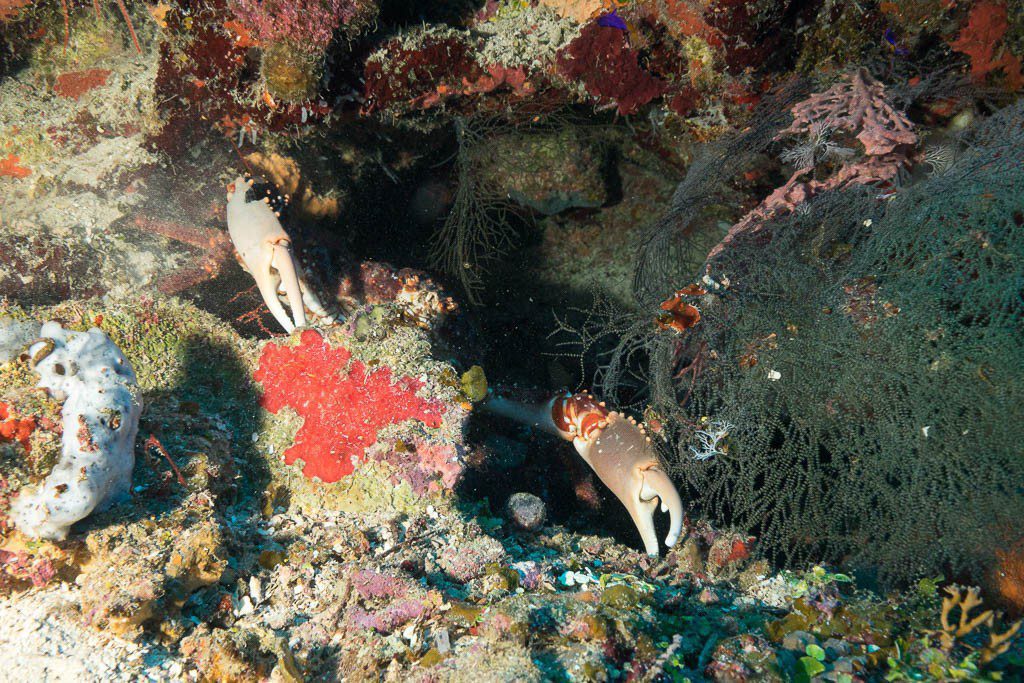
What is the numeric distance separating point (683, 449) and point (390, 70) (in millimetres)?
3230

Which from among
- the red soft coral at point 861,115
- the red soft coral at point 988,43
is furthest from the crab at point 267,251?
the red soft coral at point 988,43

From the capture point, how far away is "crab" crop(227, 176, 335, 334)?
125 inches

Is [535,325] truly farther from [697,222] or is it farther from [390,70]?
[390,70]

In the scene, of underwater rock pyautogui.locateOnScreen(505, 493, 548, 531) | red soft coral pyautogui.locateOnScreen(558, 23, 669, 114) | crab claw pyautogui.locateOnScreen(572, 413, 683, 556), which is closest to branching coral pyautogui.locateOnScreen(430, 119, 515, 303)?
red soft coral pyautogui.locateOnScreen(558, 23, 669, 114)

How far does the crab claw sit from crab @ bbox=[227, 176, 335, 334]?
2277mm

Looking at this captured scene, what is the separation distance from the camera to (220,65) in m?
3.07

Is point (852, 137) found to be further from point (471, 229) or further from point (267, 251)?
point (267, 251)

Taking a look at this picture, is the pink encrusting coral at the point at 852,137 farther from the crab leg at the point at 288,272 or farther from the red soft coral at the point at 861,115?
the crab leg at the point at 288,272

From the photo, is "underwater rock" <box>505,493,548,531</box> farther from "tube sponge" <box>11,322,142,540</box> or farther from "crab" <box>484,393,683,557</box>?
"tube sponge" <box>11,322,142,540</box>

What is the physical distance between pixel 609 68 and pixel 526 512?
3.34 meters

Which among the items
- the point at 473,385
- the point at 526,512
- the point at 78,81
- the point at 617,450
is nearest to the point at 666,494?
the point at 617,450

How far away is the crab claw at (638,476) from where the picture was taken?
9.90 ft

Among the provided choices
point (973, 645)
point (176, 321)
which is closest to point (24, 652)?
point (176, 321)

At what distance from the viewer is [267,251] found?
3.18 meters
